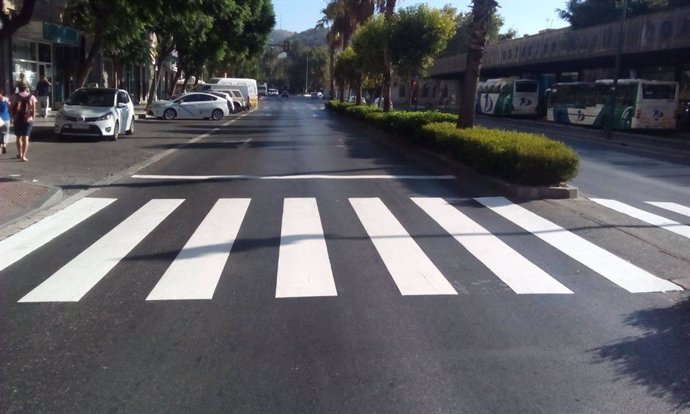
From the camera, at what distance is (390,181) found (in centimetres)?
1509

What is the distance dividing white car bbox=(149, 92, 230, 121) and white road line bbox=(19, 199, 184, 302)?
29758 mm

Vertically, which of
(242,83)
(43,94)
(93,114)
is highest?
(242,83)

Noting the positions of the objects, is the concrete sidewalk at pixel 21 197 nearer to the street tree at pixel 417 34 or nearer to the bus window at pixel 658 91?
the street tree at pixel 417 34

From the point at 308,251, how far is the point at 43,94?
2583 cm

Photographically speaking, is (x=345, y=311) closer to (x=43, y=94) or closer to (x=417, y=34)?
(x=417, y=34)

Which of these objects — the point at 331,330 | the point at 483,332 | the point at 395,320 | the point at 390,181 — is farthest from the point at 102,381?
the point at 390,181

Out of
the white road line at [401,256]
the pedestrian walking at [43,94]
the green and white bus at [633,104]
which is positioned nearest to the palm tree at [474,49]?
the white road line at [401,256]

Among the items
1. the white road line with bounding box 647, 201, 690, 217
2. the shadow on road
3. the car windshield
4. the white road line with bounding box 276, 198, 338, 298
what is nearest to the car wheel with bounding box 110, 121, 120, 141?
the car windshield

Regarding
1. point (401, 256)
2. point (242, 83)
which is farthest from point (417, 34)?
point (242, 83)

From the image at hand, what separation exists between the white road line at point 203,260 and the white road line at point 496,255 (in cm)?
284

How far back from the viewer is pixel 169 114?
131ft

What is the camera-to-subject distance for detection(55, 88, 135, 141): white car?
72.5 ft

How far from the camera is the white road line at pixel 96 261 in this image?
678cm

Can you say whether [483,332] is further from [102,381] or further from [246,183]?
[246,183]
